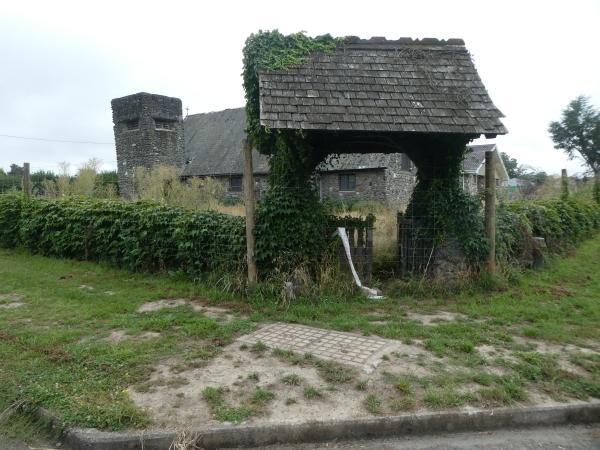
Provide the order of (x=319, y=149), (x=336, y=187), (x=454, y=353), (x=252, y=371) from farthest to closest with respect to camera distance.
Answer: (x=336, y=187) → (x=319, y=149) → (x=454, y=353) → (x=252, y=371)

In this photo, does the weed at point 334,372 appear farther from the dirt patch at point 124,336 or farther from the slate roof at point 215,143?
the slate roof at point 215,143

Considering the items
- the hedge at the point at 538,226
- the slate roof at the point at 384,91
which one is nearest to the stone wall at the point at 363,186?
the hedge at the point at 538,226

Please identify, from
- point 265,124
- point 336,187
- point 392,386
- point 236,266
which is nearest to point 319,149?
point 265,124

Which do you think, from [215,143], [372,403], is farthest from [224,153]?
[372,403]

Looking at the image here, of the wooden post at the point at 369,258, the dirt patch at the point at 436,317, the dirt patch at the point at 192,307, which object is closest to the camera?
the dirt patch at the point at 436,317

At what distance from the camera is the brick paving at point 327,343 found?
4.75m

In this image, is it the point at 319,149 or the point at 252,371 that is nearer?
the point at 252,371

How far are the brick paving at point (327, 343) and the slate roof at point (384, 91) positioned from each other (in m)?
3.19

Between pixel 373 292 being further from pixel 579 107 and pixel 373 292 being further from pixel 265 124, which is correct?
pixel 579 107

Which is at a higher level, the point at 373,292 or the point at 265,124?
the point at 265,124

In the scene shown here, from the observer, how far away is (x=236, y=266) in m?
7.73

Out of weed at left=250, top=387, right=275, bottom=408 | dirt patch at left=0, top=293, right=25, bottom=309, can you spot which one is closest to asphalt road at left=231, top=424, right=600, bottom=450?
weed at left=250, top=387, right=275, bottom=408

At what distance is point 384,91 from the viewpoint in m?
7.84

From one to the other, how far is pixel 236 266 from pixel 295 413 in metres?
4.34
